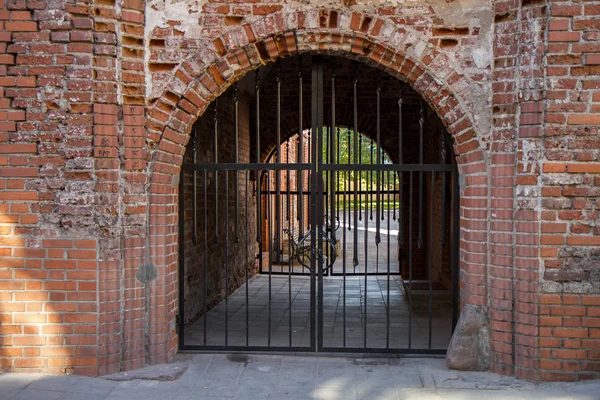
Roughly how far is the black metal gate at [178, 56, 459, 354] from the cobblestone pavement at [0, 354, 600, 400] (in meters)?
0.38

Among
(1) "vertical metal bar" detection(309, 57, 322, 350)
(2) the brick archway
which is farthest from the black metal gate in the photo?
(2) the brick archway

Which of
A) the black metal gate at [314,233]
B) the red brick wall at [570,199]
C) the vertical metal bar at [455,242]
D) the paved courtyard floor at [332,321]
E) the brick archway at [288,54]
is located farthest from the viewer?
the paved courtyard floor at [332,321]

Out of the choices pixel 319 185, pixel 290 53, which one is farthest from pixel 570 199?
pixel 290 53

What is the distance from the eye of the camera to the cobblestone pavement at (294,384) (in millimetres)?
3795

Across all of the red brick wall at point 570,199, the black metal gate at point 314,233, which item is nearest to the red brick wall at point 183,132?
the red brick wall at point 570,199

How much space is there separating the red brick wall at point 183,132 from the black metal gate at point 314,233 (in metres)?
0.41

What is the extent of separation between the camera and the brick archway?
4219mm

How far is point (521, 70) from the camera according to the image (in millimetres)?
4023

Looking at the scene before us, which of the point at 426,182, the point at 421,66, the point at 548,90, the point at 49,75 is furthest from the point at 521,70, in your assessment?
the point at 426,182

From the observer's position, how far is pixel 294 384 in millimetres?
4051

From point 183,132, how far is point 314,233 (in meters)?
1.41

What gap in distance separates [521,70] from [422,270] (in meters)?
6.16

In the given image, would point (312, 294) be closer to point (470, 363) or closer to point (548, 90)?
point (470, 363)

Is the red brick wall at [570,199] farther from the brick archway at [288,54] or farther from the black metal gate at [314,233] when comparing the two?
the black metal gate at [314,233]
